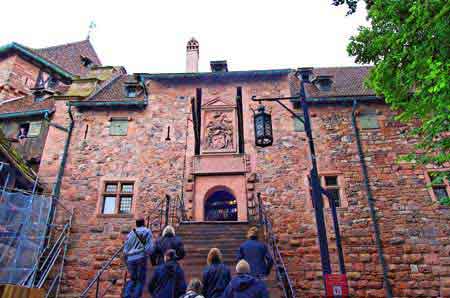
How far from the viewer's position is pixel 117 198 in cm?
1159

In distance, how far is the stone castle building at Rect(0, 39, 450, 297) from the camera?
10.2 metres

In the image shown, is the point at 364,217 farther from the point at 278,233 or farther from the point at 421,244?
the point at 278,233

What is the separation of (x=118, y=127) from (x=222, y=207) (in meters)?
5.13

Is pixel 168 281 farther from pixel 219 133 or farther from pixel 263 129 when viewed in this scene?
pixel 219 133

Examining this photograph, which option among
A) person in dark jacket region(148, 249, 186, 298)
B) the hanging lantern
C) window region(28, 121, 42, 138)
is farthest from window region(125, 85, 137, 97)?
person in dark jacket region(148, 249, 186, 298)

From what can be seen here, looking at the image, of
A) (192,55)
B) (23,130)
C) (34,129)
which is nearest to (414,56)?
(192,55)

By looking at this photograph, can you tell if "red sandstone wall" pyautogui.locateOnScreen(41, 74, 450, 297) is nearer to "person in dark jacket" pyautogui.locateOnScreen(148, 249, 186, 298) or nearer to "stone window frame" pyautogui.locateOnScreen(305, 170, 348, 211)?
"stone window frame" pyautogui.locateOnScreen(305, 170, 348, 211)

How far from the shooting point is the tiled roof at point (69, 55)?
808 inches

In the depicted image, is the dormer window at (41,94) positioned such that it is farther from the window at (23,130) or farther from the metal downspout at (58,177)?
the metal downspout at (58,177)

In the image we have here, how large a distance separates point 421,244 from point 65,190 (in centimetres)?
1169

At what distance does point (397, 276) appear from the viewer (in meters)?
9.76

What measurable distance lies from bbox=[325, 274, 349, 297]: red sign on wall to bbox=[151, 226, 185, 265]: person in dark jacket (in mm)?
2703

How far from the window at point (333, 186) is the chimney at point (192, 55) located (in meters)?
8.35

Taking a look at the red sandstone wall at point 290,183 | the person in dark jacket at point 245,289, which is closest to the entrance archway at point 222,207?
the red sandstone wall at point 290,183
